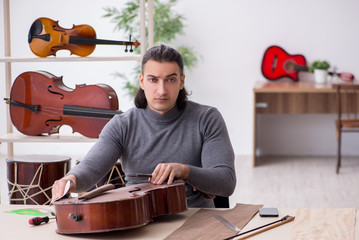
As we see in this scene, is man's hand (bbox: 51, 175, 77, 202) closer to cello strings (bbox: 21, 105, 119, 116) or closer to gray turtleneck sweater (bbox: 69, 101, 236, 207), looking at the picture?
gray turtleneck sweater (bbox: 69, 101, 236, 207)

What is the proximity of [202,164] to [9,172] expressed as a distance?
46.2 inches

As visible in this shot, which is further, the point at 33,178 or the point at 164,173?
the point at 33,178

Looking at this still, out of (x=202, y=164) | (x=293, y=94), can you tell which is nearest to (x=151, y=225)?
(x=202, y=164)

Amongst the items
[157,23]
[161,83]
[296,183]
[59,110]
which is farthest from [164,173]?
[157,23]

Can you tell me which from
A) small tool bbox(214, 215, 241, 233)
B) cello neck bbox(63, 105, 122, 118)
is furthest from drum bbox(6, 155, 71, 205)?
small tool bbox(214, 215, 241, 233)

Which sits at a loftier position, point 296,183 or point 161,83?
point 161,83

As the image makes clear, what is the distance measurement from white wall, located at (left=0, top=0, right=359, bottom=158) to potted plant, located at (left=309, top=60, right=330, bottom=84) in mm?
203

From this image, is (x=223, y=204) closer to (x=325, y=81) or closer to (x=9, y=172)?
(x=9, y=172)

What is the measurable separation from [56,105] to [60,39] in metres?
0.33

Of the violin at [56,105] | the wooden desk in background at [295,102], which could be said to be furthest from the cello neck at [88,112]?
the wooden desk in background at [295,102]

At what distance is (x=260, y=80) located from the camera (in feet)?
19.4

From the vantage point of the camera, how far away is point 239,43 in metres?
5.86

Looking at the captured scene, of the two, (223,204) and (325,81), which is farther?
(325,81)

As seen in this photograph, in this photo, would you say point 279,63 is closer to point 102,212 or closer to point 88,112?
point 88,112
